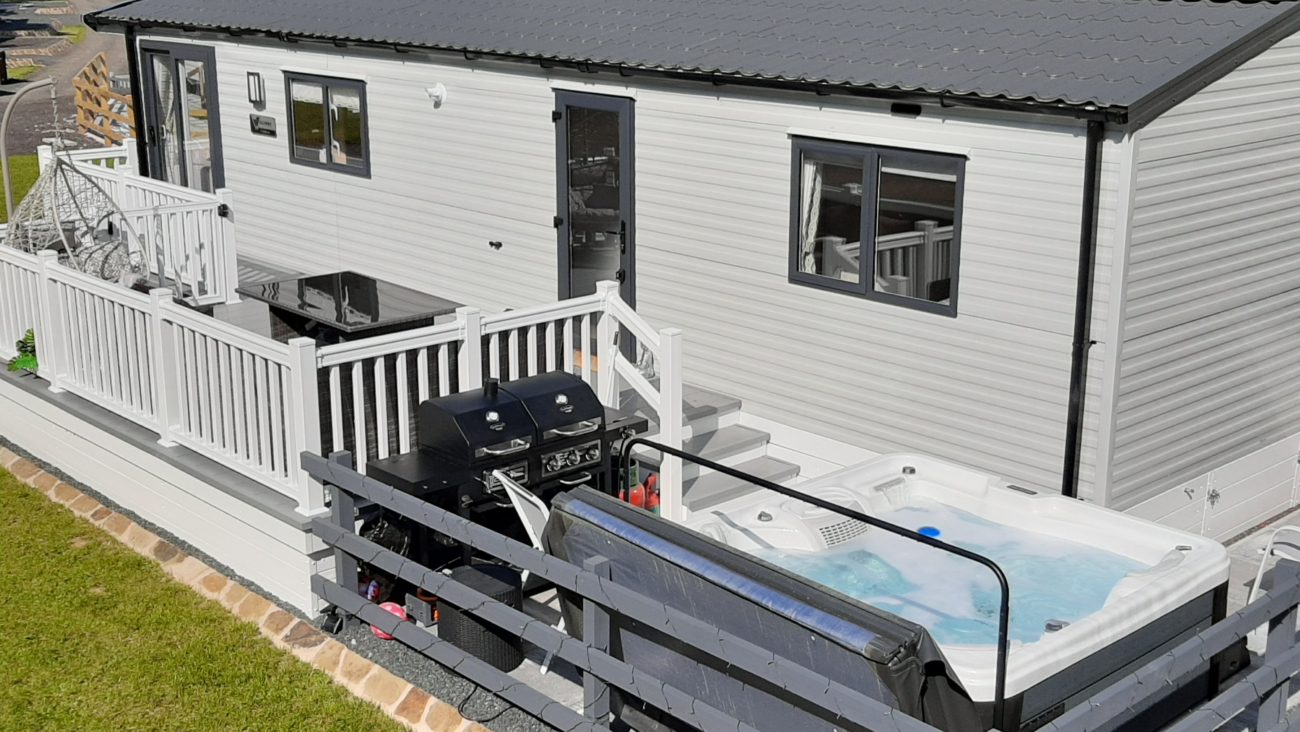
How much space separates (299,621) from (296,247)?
6588 millimetres

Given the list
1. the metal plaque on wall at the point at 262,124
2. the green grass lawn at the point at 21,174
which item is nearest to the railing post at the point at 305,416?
the metal plaque on wall at the point at 262,124

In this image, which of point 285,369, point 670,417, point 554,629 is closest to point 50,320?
point 285,369

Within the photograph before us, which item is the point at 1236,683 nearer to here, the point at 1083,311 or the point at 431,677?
the point at 1083,311

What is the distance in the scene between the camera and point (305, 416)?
6.62 metres

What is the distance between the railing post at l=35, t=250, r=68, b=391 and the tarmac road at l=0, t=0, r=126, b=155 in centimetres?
822

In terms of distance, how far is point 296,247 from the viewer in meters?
12.7

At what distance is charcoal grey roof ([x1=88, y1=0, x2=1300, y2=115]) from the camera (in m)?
7.05

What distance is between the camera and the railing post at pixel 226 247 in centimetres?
1086

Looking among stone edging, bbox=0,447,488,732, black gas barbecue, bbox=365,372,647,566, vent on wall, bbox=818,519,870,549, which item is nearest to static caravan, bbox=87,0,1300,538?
vent on wall, bbox=818,519,870,549

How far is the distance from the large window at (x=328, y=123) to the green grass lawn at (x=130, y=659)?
5005mm

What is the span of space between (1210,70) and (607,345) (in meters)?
3.61

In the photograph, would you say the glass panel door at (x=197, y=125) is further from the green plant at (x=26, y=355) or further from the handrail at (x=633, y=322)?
the handrail at (x=633, y=322)

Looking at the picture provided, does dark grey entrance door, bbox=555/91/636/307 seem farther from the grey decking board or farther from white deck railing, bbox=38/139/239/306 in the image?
the grey decking board

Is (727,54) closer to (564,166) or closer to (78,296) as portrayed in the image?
(564,166)
